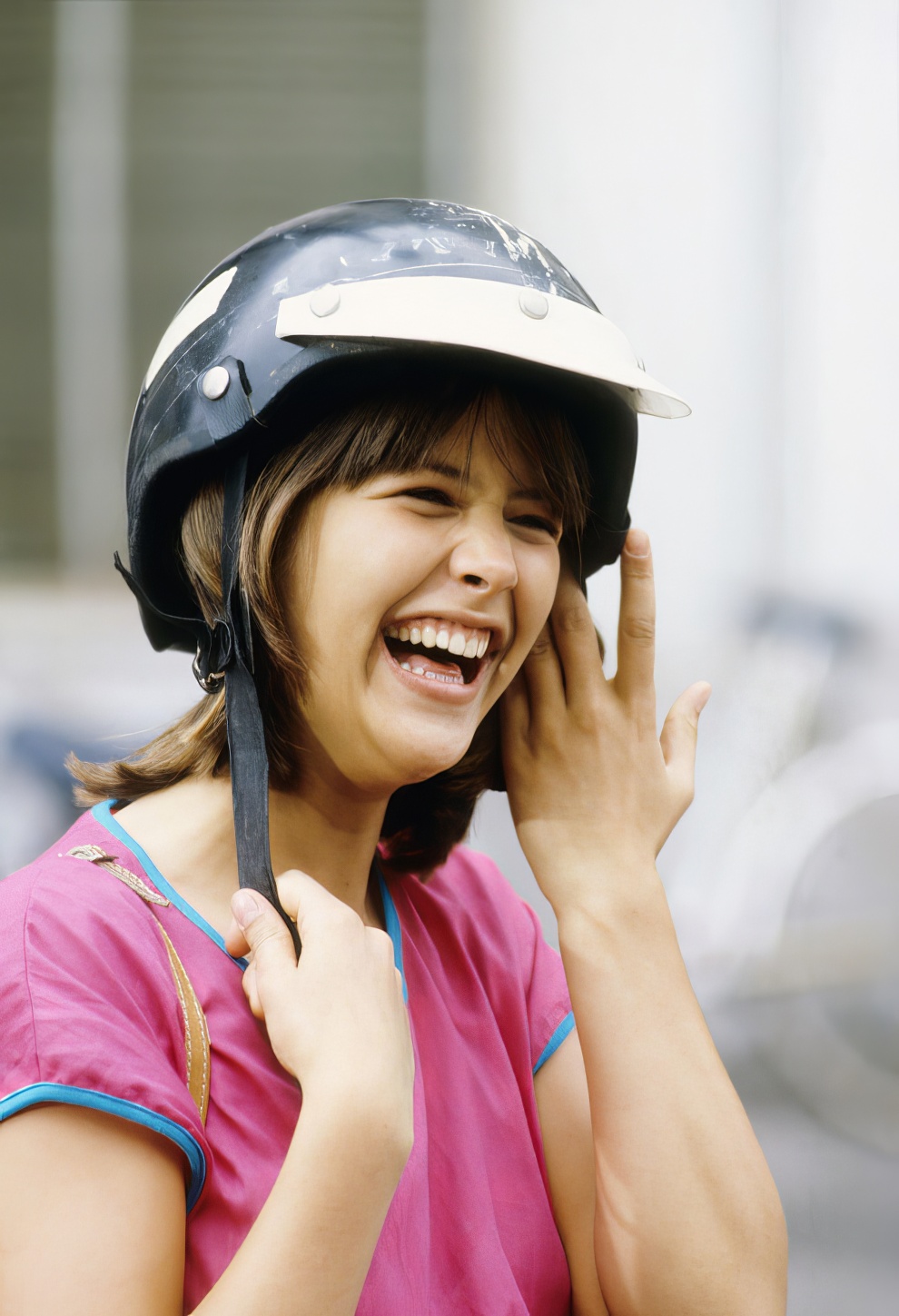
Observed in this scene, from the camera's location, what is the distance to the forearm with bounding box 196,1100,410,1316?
0.81 meters

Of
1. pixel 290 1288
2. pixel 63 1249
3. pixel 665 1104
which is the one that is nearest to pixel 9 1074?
pixel 63 1249

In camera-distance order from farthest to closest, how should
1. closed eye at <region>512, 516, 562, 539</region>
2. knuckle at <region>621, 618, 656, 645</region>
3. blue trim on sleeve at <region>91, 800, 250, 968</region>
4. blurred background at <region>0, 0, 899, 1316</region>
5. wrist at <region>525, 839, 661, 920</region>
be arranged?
blurred background at <region>0, 0, 899, 1316</region>
knuckle at <region>621, 618, 656, 645</region>
wrist at <region>525, 839, 661, 920</region>
closed eye at <region>512, 516, 562, 539</region>
blue trim on sleeve at <region>91, 800, 250, 968</region>

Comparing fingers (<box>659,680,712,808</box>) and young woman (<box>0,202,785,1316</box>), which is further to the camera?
fingers (<box>659,680,712,808</box>)

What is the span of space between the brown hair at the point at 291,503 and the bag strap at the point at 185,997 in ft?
0.57

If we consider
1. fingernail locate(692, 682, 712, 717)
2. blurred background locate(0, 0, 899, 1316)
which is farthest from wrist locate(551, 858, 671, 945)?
blurred background locate(0, 0, 899, 1316)

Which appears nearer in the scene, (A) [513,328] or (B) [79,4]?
(A) [513,328]

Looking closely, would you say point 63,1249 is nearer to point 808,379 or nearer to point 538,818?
point 538,818

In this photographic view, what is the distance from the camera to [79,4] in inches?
94.3

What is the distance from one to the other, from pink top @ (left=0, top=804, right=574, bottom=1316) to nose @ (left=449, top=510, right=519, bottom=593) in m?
0.39

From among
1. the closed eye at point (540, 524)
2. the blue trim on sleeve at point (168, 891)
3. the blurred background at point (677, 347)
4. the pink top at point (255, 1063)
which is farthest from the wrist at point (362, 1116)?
the blurred background at point (677, 347)

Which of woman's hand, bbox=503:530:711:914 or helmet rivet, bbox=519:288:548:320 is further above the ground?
helmet rivet, bbox=519:288:548:320

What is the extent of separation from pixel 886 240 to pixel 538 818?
4.39 ft

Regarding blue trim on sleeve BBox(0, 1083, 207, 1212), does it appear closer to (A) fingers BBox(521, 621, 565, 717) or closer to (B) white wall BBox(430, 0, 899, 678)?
(A) fingers BBox(521, 621, 565, 717)

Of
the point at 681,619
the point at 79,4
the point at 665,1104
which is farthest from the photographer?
the point at 79,4
